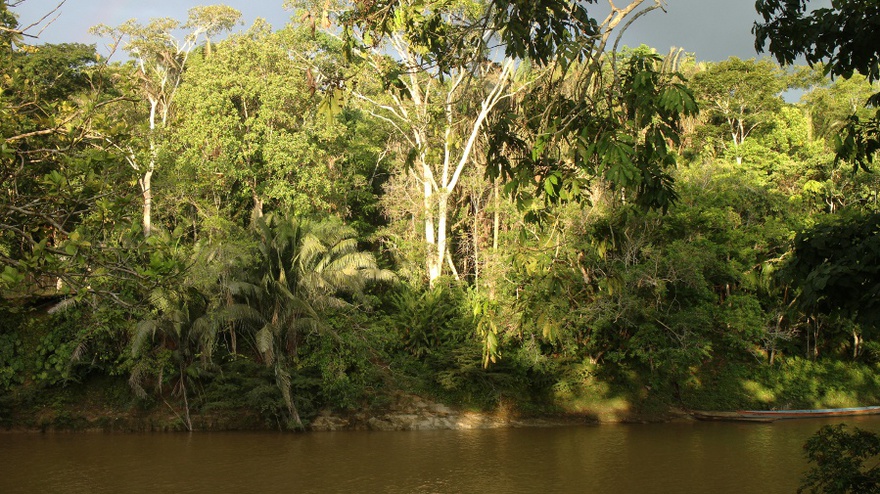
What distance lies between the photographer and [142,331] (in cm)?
1434

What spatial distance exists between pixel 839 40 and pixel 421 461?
9.75m

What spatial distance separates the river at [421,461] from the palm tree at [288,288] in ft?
5.98

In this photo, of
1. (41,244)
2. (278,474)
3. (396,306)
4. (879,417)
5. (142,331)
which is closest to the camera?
(41,244)

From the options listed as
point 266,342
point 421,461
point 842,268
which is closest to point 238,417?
point 266,342

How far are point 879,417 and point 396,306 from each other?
11.3 meters

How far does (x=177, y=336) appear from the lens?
14914 millimetres

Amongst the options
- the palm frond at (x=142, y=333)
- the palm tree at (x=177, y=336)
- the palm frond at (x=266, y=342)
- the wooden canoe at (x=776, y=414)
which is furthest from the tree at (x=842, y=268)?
the wooden canoe at (x=776, y=414)

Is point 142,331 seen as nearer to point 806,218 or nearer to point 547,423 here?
point 547,423

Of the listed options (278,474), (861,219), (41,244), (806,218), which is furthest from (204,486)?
(806,218)

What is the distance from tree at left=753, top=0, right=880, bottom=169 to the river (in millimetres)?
7521

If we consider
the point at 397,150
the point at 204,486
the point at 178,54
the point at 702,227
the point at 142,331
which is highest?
the point at 178,54

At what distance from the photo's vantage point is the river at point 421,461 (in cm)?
1085

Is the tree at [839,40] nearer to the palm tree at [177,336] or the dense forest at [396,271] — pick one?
the dense forest at [396,271]

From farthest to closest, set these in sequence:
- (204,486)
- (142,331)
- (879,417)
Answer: (879,417) → (142,331) → (204,486)
